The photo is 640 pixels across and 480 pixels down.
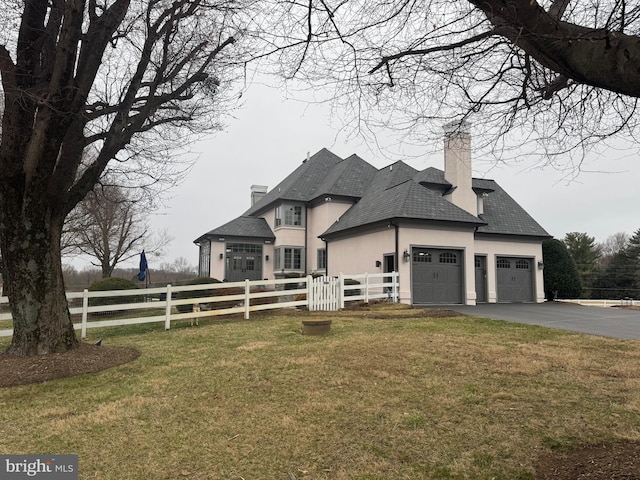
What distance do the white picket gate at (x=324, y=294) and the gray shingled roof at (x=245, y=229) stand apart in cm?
1193

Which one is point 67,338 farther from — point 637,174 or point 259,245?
point 259,245

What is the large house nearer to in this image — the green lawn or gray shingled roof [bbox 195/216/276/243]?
gray shingled roof [bbox 195/216/276/243]

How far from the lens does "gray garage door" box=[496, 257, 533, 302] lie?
19.5 meters

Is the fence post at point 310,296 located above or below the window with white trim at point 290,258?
below

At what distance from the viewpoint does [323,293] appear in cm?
1452

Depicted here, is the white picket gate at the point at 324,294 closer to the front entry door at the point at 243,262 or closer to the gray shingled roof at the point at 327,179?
the gray shingled roof at the point at 327,179

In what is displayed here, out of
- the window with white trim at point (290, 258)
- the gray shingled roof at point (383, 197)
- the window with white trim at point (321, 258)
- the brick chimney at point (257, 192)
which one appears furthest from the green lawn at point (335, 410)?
the brick chimney at point (257, 192)

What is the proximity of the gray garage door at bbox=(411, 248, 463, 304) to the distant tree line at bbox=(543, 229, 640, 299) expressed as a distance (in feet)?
22.0

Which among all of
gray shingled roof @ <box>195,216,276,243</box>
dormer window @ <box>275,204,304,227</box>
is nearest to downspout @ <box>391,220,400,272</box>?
dormer window @ <box>275,204,304,227</box>

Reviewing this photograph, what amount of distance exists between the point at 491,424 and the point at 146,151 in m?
9.22

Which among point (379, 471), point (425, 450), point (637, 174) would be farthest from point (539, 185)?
point (379, 471)

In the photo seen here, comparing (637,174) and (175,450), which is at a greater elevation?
(637,174)

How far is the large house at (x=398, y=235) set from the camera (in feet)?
56.1

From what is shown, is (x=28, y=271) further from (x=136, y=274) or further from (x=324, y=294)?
(x=136, y=274)
